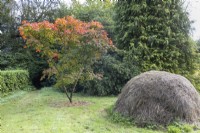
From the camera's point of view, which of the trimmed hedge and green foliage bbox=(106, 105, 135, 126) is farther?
the trimmed hedge

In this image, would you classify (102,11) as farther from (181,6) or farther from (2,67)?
(2,67)

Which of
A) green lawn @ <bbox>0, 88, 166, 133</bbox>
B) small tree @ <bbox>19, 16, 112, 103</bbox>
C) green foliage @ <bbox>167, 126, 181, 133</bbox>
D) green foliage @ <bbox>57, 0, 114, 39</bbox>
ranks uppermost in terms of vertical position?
green foliage @ <bbox>57, 0, 114, 39</bbox>

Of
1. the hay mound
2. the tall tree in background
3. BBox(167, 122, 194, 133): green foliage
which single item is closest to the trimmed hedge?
the tall tree in background

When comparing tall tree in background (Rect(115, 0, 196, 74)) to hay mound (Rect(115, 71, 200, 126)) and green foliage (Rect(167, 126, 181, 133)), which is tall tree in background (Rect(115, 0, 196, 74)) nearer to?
hay mound (Rect(115, 71, 200, 126))

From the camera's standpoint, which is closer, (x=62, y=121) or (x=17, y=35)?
(x=62, y=121)

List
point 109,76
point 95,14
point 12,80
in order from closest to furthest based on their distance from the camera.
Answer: point 109,76 < point 12,80 < point 95,14

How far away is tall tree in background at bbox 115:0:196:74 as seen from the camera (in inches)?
468

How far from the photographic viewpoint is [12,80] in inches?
484

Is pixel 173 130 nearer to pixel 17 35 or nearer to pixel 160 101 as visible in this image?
pixel 160 101

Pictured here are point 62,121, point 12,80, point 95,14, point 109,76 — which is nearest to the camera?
point 62,121

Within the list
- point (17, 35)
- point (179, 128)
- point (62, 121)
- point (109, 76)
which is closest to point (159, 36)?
point (109, 76)

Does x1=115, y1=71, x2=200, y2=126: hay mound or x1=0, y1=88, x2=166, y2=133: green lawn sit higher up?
x1=115, y1=71, x2=200, y2=126: hay mound

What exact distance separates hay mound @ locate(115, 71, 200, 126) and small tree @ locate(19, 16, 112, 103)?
2345 millimetres

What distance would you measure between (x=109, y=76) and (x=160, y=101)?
16.4 ft
